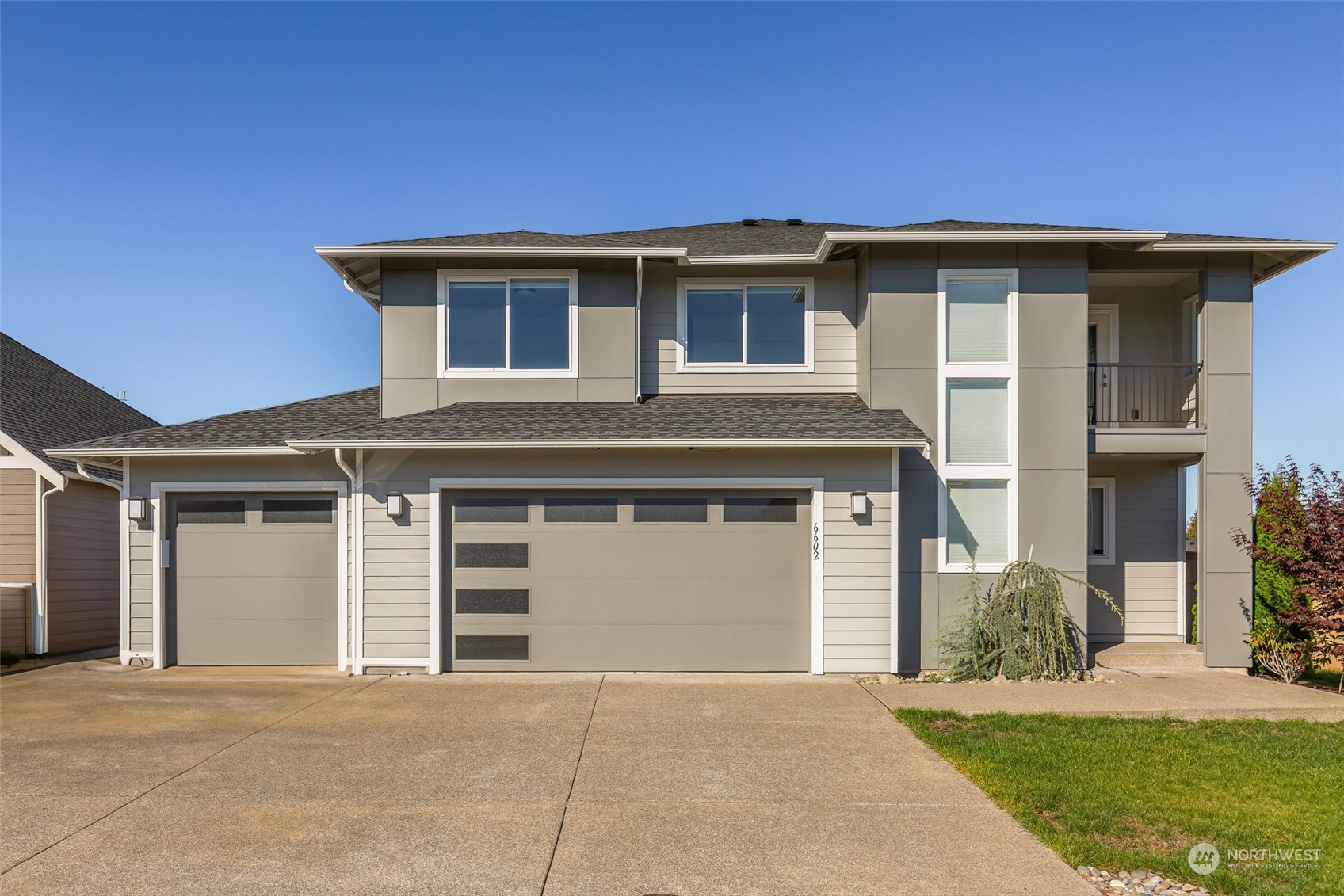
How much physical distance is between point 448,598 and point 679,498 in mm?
3125

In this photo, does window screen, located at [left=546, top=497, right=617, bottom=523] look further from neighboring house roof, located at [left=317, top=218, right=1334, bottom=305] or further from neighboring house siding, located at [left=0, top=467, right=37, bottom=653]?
neighboring house siding, located at [left=0, top=467, right=37, bottom=653]

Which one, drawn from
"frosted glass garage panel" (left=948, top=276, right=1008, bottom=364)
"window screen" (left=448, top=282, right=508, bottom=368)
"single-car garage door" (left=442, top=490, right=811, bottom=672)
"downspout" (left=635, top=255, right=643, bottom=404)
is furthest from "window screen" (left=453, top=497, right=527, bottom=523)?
"frosted glass garage panel" (left=948, top=276, right=1008, bottom=364)

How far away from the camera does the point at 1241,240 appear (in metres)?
10.4

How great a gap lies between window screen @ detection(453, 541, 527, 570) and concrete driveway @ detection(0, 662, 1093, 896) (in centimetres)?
180

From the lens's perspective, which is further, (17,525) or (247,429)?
(17,525)

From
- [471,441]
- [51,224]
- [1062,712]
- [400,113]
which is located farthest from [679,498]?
[51,224]

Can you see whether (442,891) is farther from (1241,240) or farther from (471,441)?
(1241,240)

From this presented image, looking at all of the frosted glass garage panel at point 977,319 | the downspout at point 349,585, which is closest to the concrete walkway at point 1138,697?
the frosted glass garage panel at point 977,319

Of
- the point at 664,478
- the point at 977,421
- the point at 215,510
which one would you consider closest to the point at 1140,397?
the point at 977,421

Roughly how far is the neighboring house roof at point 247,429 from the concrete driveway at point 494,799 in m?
3.13

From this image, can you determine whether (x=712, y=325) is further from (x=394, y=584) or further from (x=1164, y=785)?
(x=1164, y=785)

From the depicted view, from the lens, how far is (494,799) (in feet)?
17.8

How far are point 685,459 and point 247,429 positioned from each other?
5902mm

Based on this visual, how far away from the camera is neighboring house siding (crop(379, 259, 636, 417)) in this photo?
1102 centimetres
